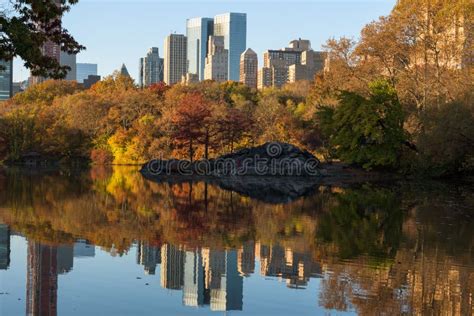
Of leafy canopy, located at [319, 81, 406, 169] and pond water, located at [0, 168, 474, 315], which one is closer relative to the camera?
pond water, located at [0, 168, 474, 315]

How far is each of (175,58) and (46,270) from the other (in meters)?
181

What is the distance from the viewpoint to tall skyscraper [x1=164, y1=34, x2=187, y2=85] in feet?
597

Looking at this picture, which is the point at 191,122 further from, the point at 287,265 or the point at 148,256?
the point at 287,265

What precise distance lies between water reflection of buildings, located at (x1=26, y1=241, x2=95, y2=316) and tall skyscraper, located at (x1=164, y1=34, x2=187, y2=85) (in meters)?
167

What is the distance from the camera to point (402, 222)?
50.2ft

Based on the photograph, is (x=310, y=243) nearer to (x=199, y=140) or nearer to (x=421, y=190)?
A: (x=421, y=190)

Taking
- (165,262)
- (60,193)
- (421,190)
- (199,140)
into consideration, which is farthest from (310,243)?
(199,140)

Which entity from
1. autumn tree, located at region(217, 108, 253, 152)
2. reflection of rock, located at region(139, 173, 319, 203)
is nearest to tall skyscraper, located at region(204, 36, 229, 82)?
autumn tree, located at region(217, 108, 253, 152)

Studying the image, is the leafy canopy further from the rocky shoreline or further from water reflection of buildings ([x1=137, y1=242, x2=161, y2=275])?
water reflection of buildings ([x1=137, y1=242, x2=161, y2=275])

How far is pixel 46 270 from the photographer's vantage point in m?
9.29

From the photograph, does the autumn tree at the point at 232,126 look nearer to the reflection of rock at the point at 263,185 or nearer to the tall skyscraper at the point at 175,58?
the reflection of rock at the point at 263,185

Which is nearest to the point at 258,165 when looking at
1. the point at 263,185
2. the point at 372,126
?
the point at 263,185

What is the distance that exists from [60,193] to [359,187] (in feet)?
41.0

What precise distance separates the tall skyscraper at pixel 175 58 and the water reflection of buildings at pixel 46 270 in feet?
549
